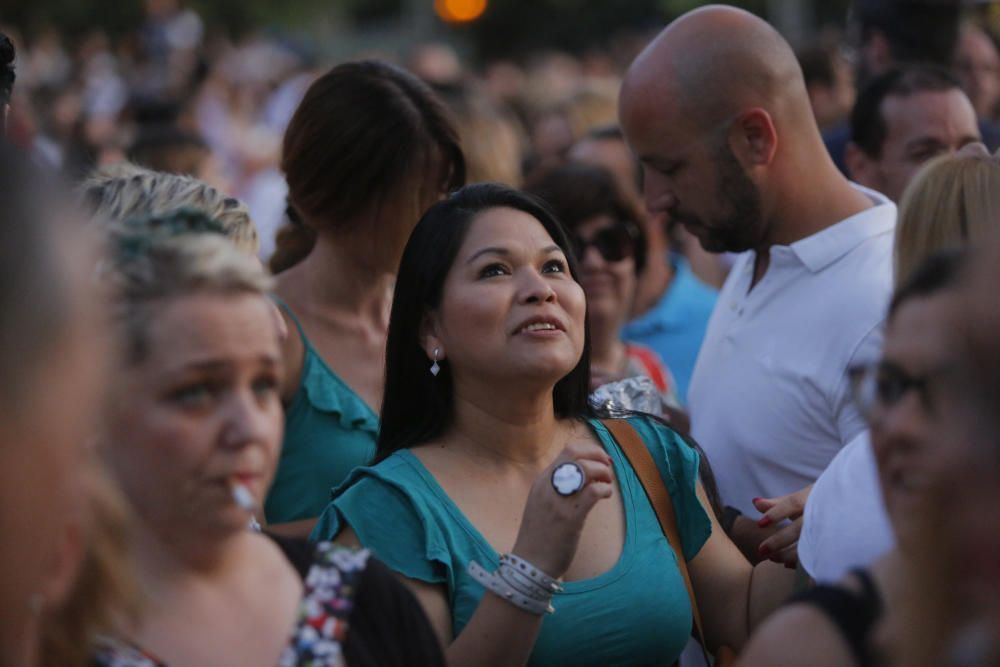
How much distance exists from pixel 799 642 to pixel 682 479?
1.49 metres

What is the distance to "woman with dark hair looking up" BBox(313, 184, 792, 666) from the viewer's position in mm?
2760

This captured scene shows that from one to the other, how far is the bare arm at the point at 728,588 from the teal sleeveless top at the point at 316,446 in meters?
0.97

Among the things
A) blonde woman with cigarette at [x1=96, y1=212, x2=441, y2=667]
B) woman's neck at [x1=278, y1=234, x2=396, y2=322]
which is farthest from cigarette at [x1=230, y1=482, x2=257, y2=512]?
woman's neck at [x1=278, y1=234, x2=396, y2=322]

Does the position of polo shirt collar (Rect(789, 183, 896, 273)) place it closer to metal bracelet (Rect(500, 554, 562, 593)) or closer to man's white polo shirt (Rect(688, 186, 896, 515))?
man's white polo shirt (Rect(688, 186, 896, 515))

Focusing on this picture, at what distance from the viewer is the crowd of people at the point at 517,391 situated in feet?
5.39

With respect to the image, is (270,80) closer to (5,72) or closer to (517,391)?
(5,72)

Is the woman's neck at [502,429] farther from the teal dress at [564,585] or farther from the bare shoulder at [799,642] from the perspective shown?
the bare shoulder at [799,642]

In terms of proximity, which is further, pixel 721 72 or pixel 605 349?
pixel 605 349

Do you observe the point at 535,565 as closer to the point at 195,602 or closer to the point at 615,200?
the point at 195,602

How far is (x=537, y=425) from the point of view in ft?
10.9

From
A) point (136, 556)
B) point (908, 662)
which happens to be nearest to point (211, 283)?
point (136, 556)

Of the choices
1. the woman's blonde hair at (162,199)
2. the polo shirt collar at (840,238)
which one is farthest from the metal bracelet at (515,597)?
the polo shirt collar at (840,238)

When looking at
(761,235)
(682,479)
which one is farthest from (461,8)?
(682,479)

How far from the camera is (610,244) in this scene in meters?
5.11
